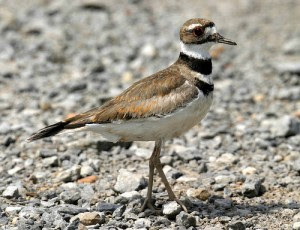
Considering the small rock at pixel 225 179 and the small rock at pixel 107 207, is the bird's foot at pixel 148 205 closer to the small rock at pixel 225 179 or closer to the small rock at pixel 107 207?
the small rock at pixel 107 207

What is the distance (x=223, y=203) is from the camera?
6551mm

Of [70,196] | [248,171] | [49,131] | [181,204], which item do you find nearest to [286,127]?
[248,171]

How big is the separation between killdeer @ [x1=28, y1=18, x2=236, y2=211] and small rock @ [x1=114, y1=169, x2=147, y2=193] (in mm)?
481

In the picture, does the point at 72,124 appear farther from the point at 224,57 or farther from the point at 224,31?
the point at 224,31

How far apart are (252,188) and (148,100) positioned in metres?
1.52

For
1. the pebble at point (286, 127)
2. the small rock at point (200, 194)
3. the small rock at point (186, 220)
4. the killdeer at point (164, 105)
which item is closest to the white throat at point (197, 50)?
the killdeer at point (164, 105)

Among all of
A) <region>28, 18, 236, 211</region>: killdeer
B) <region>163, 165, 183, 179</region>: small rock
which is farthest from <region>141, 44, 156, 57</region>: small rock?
<region>28, 18, 236, 211</region>: killdeer

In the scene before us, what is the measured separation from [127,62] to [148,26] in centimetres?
194

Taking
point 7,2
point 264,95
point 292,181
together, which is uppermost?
point 7,2

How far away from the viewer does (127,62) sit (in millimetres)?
11742

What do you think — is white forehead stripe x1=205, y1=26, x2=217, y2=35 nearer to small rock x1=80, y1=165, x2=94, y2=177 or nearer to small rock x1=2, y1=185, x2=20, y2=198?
small rock x1=80, y1=165, x2=94, y2=177

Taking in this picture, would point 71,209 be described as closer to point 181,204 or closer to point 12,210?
point 12,210

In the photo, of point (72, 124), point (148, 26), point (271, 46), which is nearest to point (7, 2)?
point (148, 26)

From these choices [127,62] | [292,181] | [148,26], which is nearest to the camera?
[292,181]
